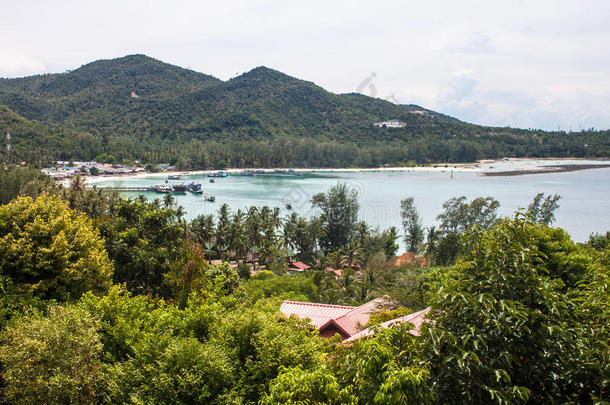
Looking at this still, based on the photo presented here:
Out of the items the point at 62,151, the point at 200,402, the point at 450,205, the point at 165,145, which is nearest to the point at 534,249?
the point at 200,402

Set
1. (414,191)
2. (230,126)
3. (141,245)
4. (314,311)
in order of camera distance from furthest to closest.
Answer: (230,126)
(414,191)
(141,245)
(314,311)

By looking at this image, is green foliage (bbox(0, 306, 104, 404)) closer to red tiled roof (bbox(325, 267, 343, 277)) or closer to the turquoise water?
red tiled roof (bbox(325, 267, 343, 277))

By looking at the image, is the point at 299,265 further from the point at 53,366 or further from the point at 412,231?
the point at 53,366

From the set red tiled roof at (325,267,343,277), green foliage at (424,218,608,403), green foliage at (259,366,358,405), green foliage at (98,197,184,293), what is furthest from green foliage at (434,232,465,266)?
green foliage at (259,366,358,405)

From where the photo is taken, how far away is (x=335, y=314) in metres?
14.4

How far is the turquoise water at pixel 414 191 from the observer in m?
53.3

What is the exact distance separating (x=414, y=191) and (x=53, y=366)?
225ft

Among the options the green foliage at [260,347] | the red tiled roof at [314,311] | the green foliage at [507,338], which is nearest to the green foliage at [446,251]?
the red tiled roof at [314,311]

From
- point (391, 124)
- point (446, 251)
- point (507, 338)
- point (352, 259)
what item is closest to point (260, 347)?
point (507, 338)

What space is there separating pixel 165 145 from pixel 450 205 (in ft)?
306

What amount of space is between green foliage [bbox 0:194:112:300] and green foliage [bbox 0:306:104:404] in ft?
12.5

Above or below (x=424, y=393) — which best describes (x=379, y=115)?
above

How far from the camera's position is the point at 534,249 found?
4387mm

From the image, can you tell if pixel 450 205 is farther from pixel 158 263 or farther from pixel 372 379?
pixel 372 379
